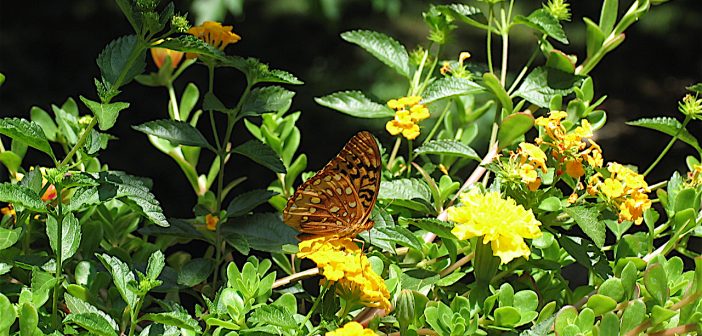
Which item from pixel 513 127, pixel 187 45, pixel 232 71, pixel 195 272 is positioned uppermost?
pixel 187 45

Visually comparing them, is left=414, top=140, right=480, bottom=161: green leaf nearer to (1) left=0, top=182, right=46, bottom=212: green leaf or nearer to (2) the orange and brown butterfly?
(2) the orange and brown butterfly

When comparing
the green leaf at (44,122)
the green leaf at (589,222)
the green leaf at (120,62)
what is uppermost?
the green leaf at (120,62)

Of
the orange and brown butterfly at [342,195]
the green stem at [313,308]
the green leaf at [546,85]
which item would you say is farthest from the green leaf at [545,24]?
the green stem at [313,308]

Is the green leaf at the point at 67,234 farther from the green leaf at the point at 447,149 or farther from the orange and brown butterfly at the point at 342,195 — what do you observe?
the green leaf at the point at 447,149

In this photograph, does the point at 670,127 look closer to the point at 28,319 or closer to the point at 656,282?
the point at 656,282

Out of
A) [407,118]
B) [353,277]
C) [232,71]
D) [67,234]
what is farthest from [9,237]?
[232,71]
